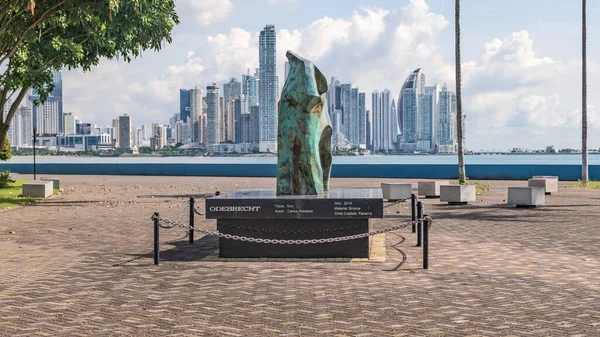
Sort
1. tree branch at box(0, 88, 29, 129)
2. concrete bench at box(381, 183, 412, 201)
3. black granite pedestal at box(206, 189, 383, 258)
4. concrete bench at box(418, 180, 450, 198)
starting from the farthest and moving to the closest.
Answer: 1. tree branch at box(0, 88, 29, 129)
2. concrete bench at box(418, 180, 450, 198)
3. concrete bench at box(381, 183, 412, 201)
4. black granite pedestal at box(206, 189, 383, 258)

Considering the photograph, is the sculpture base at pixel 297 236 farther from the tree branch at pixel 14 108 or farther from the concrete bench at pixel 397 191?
the tree branch at pixel 14 108

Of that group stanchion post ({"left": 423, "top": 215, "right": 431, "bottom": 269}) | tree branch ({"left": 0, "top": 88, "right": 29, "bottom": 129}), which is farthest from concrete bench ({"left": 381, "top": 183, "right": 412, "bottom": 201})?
tree branch ({"left": 0, "top": 88, "right": 29, "bottom": 129})

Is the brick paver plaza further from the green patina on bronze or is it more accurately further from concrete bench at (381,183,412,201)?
concrete bench at (381,183,412,201)

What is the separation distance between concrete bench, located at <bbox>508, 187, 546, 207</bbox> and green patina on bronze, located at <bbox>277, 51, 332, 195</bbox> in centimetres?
1081

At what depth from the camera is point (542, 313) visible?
297 inches

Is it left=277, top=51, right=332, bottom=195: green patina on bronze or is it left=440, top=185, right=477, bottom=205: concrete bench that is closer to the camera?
left=277, top=51, right=332, bottom=195: green patina on bronze

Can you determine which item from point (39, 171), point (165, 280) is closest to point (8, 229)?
point (165, 280)

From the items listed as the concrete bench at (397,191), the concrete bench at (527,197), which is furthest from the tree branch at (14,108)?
the concrete bench at (527,197)

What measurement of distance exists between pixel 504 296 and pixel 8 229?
12452 mm

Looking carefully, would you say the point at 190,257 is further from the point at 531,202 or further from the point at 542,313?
the point at 531,202

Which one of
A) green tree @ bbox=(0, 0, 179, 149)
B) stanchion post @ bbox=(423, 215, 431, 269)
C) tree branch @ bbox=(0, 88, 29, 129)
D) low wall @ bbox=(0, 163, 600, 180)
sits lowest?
stanchion post @ bbox=(423, 215, 431, 269)

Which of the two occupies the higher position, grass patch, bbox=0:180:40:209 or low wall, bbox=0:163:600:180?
low wall, bbox=0:163:600:180

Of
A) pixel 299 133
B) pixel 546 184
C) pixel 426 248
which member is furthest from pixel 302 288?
pixel 546 184

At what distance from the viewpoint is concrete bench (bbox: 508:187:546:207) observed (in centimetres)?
2162
